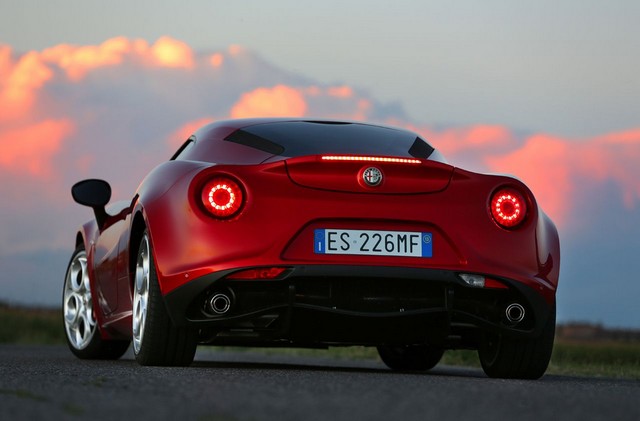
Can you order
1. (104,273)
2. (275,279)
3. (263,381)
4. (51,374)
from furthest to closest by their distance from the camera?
(104,273)
(275,279)
(51,374)
(263,381)

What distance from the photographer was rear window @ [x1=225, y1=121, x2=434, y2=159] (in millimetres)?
6801

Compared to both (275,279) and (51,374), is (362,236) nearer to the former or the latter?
(275,279)

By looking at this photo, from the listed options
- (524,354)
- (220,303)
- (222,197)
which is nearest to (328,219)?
(222,197)

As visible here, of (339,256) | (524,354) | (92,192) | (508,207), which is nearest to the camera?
(339,256)

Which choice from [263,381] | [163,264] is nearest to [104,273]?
[163,264]

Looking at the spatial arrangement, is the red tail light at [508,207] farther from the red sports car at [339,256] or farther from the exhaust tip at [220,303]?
the exhaust tip at [220,303]

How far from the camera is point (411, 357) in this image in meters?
8.94

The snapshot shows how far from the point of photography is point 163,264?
6.27 m

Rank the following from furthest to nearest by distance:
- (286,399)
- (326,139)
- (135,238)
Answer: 1. (135,238)
2. (326,139)
3. (286,399)

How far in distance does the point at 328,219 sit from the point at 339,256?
20cm

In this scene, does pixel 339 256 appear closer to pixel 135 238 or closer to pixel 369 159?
pixel 369 159

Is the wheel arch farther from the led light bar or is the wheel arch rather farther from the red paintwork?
the led light bar

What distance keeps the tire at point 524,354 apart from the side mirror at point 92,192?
2.90m

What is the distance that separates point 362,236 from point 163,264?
1050mm
